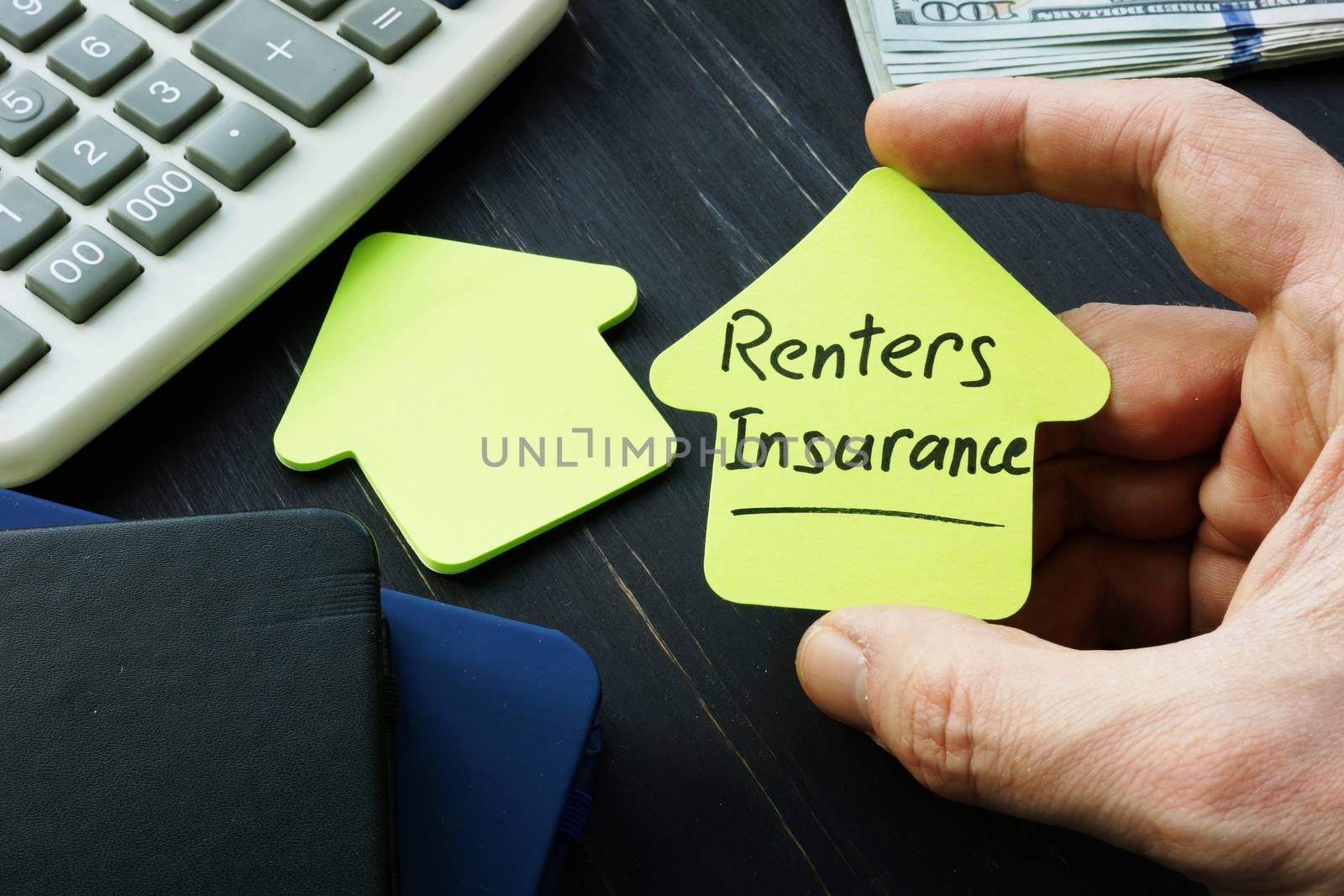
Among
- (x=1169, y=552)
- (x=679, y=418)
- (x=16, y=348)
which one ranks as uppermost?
(x=16, y=348)

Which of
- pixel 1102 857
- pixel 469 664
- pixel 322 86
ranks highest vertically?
pixel 322 86

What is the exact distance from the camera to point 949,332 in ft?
1.31

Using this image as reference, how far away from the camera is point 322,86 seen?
0.46m

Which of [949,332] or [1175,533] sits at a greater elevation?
[949,332]

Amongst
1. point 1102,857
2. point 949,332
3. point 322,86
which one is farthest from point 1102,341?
point 322,86

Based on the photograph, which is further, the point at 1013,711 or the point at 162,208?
the point at 162,208

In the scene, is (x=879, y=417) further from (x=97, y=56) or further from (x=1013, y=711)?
(x=97, y=56)

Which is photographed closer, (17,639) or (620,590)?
(17,639)

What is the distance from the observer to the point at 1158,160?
40 centimetres

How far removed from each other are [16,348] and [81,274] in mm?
37

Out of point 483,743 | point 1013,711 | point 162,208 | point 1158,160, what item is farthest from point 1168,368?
point 162,208

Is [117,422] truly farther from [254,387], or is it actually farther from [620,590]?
[620,590]

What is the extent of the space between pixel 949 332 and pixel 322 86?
0.92 feet

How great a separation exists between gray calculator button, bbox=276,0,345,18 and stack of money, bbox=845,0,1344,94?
245mm
